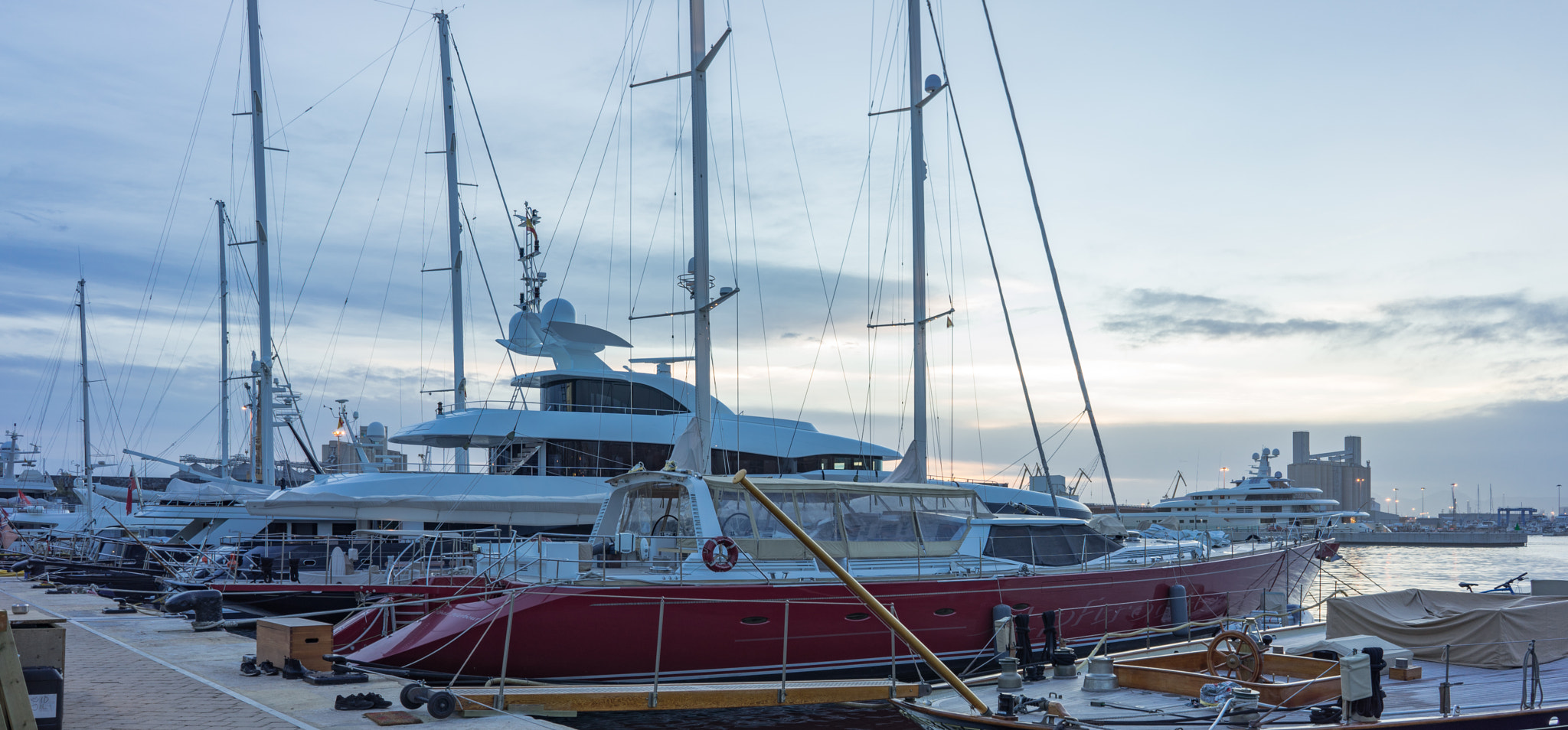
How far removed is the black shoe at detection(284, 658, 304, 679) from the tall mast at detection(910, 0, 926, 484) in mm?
11816

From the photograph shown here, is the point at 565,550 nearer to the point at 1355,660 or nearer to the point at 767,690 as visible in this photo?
the point at 767,690

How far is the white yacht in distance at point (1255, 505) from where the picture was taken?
61562 millimetres

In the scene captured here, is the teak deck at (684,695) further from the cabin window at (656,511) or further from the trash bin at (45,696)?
the trash bin at (45,696)

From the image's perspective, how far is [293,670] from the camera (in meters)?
10.7

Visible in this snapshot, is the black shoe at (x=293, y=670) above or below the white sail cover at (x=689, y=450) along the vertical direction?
below

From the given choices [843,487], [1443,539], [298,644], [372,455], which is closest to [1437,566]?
[1443,539]

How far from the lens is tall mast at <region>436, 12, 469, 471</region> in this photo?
101 ft

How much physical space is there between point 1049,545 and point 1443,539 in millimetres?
97515

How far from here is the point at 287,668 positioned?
35.3 ft

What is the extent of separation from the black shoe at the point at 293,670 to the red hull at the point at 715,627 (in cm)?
116

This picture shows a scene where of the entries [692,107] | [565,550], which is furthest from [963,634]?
[692,107]

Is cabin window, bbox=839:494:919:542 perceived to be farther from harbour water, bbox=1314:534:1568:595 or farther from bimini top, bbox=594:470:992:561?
harbour water, bbox=1314:534:1568:595

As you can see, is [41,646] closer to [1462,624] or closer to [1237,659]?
[1237,659]

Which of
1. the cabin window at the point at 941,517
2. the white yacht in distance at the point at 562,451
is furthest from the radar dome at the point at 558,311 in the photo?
the cabin window at the point at 941,517
